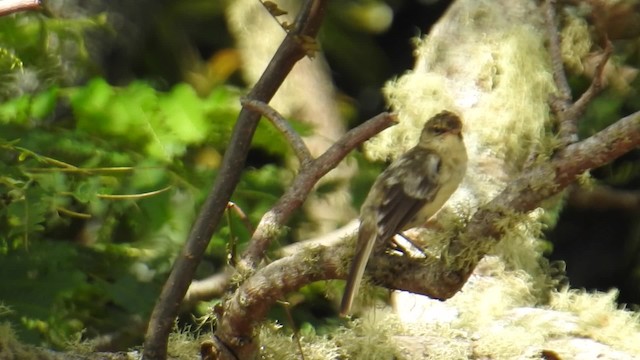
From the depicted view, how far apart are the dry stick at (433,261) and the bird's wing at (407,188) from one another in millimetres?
213

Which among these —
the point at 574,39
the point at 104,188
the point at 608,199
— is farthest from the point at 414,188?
the point at 608,199

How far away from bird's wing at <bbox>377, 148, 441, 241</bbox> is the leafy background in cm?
42

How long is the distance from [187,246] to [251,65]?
8.91 ft

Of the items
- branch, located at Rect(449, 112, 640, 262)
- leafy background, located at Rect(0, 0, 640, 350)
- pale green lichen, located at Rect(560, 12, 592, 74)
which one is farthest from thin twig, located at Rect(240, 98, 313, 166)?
pale green lichen, located at Rect(560, 12, 592, 74)

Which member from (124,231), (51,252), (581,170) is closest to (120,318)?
(124,231)

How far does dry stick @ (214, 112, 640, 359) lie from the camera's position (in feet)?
8.29

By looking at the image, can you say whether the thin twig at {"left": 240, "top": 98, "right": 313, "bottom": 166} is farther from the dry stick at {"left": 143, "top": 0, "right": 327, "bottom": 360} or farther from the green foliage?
the green foliage

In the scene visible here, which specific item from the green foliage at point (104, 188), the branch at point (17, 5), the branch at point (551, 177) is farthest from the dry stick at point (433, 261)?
the branch at point (17, 5)

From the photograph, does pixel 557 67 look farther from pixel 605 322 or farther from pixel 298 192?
pixel 605 322

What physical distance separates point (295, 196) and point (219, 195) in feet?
0.86

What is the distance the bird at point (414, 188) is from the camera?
9.61 feet

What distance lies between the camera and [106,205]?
400 centimetres

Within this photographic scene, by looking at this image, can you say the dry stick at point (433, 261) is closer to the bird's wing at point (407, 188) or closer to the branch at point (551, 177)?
the branch at point (551, 177)

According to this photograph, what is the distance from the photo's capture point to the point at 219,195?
3.10m
